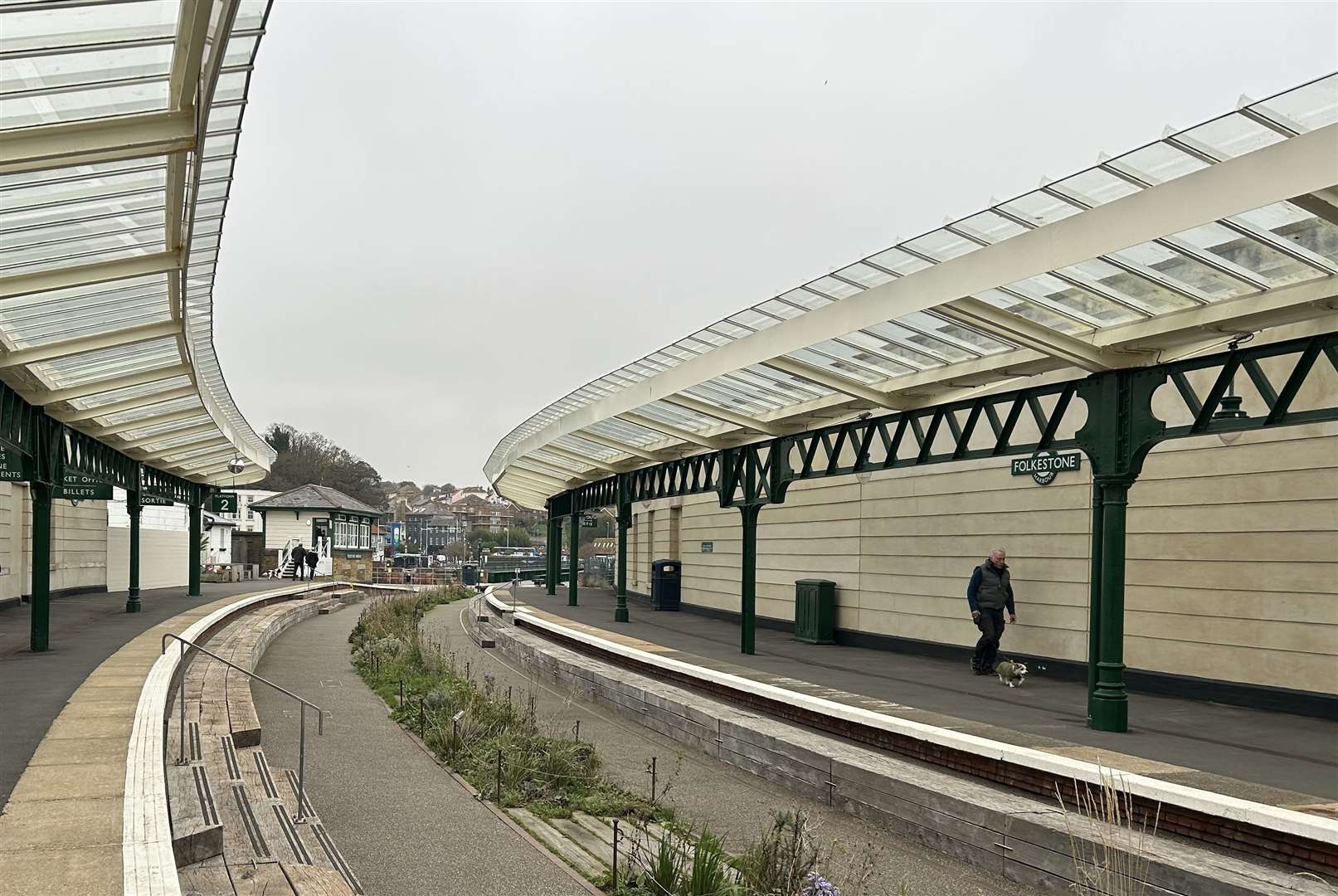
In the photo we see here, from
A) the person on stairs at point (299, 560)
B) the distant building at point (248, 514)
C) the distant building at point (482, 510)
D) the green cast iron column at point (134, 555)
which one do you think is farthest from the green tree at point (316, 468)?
the green cast iron column at point (134, 555)

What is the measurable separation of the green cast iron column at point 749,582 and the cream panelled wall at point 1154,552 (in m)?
2.75

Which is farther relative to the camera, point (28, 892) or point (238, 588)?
point (238, 588)

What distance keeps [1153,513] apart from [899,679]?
3890 millimetres

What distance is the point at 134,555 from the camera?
978 inches

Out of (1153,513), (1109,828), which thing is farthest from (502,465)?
(1109,828)

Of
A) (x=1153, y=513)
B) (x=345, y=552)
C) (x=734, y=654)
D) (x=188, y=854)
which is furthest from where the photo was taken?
(x=345, y=552)

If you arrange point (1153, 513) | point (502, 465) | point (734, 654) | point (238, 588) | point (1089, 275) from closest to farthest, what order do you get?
point (1089, 275)
point (1153, 513)
point (734, 654)
point (502, 465)
point (238, 588)

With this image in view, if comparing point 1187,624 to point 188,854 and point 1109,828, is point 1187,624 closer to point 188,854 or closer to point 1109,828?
point 1109,828

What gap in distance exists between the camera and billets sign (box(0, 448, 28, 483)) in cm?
1534

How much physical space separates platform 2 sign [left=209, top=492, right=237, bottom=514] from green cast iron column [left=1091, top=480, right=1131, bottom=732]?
3178 cm

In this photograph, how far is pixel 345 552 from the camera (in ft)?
179

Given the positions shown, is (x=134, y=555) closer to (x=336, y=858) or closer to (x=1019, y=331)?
(x=336, y=858)

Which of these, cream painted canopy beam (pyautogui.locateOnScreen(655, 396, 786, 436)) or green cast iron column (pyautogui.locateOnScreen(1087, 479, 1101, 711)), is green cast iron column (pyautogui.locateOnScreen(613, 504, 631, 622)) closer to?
cream painted canopy beam (pyautogui.locateOnScreen(655, 396, 786, 436))

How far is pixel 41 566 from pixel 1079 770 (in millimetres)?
14016
